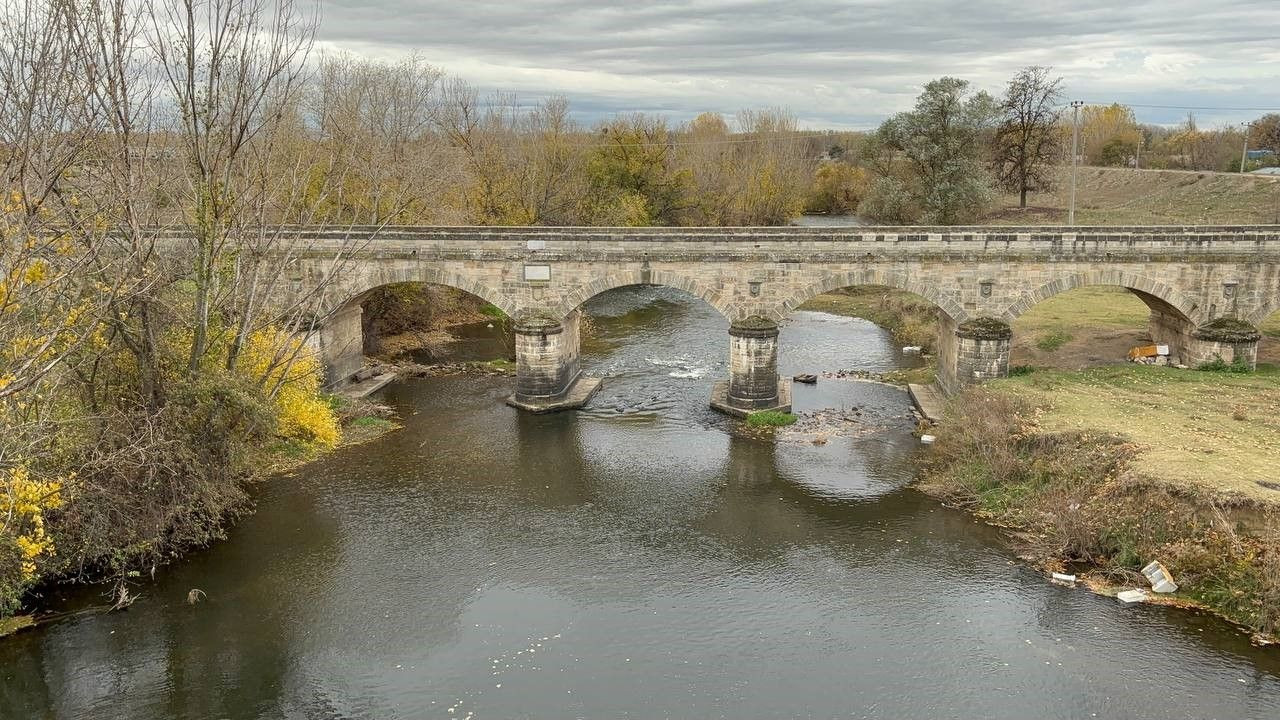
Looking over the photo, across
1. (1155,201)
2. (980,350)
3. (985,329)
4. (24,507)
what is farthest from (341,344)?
(1155,201)

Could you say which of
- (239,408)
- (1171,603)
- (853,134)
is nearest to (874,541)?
(1171,603)

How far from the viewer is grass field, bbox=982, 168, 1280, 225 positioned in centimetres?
5338

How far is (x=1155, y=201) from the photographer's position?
206 ft

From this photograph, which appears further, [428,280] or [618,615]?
[428,280]

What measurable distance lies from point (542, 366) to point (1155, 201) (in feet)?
174

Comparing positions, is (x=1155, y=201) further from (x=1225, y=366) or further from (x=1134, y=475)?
(x=1134, y=475)

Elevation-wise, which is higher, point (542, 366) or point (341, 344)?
point (341, 344)

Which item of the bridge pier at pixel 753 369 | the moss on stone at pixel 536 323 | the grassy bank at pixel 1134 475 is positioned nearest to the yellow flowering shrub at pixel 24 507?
the moss on stone at pixel 536 323

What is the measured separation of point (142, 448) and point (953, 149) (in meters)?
44.6

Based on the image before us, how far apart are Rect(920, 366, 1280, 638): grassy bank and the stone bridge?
2.40 meters

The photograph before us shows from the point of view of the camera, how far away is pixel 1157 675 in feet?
48.7

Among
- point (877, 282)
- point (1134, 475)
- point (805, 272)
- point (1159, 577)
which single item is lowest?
point (1159, 577)

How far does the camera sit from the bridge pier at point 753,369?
28.7 meters

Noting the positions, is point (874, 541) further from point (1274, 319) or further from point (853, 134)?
point (853, 134)
